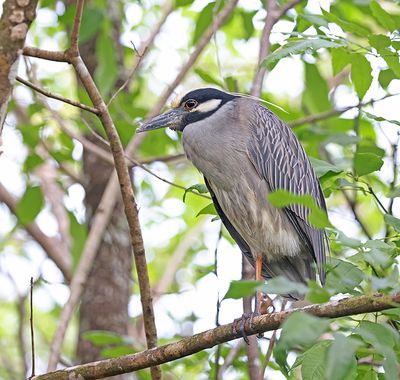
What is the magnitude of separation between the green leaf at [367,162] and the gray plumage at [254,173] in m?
0.75

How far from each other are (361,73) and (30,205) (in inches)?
74.0

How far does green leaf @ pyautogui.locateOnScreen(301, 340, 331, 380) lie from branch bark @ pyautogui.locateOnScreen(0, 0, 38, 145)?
1.11m

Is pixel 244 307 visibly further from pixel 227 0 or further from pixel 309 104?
pixel 227 0

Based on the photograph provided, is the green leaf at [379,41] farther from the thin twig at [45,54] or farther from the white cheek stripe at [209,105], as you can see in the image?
the white cheek stripe at [209,105]

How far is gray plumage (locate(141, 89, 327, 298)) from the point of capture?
135 inches

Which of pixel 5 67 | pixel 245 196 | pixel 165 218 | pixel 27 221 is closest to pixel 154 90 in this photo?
pixel 165 218

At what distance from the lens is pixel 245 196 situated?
342 centimetres

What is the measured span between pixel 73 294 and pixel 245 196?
40.8 inches

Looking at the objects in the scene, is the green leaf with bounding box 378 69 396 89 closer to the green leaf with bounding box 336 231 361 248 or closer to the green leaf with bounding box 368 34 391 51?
the green leaf with bounding box 368 34 391 51

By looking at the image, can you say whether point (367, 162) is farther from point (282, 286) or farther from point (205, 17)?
point (205, 17)

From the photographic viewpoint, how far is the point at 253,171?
11.3ft

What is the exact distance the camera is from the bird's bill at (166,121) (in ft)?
11.3

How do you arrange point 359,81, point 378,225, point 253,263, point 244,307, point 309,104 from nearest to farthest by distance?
point 359,81, point 244,307, point 253,263, point 309,104, point 378,225

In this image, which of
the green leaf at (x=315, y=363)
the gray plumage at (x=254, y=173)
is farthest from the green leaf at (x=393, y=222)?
the gray plumage at (x=254, y=173)
